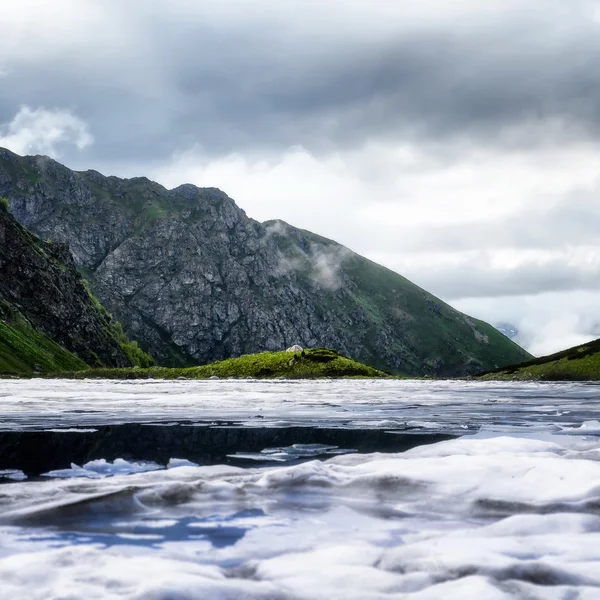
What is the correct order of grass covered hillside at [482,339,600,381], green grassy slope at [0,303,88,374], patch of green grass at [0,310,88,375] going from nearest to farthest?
grass covered hillside at [482,339,600,381] → patch of green grass at [0,310,88,375] → green grassy slope at [0,303,88,374]

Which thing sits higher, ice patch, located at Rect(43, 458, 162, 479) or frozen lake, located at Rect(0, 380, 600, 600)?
frozen lake, located at Rect(0, 380, 600, 600)

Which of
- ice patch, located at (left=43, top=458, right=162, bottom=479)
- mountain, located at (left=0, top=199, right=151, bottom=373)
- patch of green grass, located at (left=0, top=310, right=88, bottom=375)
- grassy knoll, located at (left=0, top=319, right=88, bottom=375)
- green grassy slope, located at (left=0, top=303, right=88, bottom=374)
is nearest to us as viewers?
ice patch, located at (left=43, top=458, right=162, bottom=479)

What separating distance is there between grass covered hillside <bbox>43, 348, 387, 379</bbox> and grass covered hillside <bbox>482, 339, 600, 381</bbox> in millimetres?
37330

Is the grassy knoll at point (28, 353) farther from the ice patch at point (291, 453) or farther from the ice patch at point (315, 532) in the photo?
the ice patch at point (315, 532)

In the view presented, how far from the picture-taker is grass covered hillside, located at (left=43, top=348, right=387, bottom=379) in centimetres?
14362

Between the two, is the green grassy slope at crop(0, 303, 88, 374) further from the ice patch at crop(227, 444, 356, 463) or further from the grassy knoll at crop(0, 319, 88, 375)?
the ice patch at crop(227, 444, 356, 463)

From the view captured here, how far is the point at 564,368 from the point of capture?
5719 inches

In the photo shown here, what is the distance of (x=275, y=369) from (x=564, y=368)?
72263 mm

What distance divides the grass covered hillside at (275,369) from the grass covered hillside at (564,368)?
122 feet

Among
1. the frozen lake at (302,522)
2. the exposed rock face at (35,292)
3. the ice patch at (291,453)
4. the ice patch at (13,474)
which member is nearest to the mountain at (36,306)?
the exposed rock face at (35,292)

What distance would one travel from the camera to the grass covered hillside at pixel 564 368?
13950 centimetres

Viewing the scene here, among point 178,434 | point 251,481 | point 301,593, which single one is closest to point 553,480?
point 251,481

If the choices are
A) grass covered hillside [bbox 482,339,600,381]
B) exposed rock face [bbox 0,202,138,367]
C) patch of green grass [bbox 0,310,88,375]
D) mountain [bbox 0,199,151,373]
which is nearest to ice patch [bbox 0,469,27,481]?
patch of green grass [bbox 0,310,88,375]

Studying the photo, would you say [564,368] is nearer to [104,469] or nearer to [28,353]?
[28,353]
